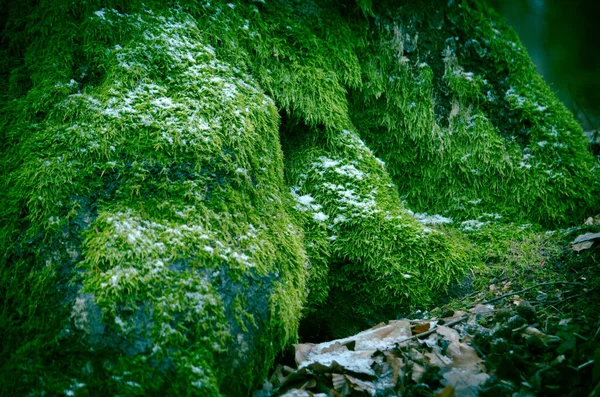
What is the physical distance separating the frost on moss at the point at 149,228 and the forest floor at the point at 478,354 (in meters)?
0.28

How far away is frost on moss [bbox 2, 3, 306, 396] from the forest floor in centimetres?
28

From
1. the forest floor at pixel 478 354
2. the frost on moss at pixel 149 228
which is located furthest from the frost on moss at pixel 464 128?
the frost on moss at pixel 149 228

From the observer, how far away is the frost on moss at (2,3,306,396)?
166 cm

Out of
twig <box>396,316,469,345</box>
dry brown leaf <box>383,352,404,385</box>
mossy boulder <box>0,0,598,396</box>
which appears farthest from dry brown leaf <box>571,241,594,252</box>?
dry brown leaf <box>383,352,404,385</box>

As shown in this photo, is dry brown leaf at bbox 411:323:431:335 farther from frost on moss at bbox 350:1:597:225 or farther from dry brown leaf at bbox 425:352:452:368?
frost on moss at bbox 350:1:597:225

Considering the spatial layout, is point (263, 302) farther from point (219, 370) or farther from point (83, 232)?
point (83, 232)

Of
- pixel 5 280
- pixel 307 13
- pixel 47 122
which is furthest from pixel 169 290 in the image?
pixel 307 13

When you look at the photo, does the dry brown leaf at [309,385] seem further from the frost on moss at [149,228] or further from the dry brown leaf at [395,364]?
the dry brown leaf at [395,364]

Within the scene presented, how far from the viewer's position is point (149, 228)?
1.97 meters

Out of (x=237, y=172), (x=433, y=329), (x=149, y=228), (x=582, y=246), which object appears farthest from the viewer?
(x=582, y=246)

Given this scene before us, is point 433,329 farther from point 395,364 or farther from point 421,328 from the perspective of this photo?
point 395,364

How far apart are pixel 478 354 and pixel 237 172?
1669mm

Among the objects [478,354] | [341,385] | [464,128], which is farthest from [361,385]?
[464,128]

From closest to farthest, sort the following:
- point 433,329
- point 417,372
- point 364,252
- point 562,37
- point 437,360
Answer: point 417,372 → point 437,360 → point 433,329 → point 364,252 → point 562,37
